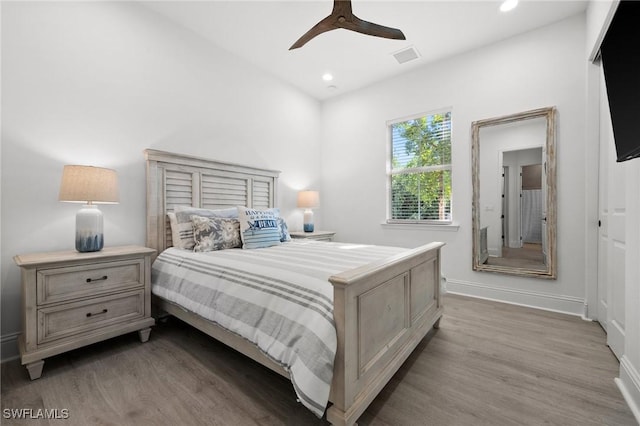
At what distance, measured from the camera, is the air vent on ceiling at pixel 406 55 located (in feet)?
10.9

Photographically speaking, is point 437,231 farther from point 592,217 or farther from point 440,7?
point 440,7

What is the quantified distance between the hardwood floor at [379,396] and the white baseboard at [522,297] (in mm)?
518

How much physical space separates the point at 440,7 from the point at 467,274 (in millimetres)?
2892

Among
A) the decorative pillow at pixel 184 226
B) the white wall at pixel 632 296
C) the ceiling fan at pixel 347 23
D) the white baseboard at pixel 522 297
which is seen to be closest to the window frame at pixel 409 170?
the white baseboard at pixel 522 297

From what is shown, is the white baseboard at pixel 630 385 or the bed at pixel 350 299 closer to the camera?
the bed at pixel 350 299

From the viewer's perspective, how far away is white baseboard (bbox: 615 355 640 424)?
1.38 meters

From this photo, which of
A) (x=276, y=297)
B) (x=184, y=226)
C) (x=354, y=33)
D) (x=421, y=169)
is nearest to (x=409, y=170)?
(x=421, y=169)

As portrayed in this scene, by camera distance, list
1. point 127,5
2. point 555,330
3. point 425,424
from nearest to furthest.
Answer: point 425,424 → point 555,330 → point 127,5

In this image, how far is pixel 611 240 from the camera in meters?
2.16

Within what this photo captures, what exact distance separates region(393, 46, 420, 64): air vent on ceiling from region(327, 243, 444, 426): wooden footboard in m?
2.53

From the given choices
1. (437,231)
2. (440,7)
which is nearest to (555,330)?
(437,231)

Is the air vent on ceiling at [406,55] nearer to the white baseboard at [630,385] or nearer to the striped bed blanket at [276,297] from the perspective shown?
the striped bed blanket at [276,297]

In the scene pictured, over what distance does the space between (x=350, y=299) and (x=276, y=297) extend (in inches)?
16.9

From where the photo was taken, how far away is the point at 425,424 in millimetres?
1336
